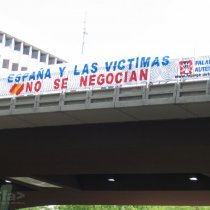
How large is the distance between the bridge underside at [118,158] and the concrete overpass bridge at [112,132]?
4cm

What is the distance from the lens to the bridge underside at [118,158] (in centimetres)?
2112

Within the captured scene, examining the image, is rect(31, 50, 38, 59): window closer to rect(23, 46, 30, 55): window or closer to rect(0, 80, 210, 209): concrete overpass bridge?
rect(23, 46, 30, 55): window

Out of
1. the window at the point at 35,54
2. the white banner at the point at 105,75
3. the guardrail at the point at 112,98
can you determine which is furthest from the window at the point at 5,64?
the guardrail at the point at 112,98

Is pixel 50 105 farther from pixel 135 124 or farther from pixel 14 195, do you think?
pixel 14 195

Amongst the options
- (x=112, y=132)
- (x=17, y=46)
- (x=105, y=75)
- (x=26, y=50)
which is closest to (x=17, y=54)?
(x=17, y=46)

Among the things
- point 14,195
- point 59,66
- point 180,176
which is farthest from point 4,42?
point 59,66

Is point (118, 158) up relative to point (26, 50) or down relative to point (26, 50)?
down

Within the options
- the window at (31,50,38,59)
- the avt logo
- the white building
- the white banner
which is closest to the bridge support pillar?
the white banner

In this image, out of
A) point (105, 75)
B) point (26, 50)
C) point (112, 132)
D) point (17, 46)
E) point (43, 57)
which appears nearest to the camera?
point (105, 75)

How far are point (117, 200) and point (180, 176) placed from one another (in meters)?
8.74

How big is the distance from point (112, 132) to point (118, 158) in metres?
2.98

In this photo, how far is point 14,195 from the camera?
3981 cm

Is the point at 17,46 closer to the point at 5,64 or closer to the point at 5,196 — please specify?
the point at 5,64

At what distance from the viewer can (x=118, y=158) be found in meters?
25.0
